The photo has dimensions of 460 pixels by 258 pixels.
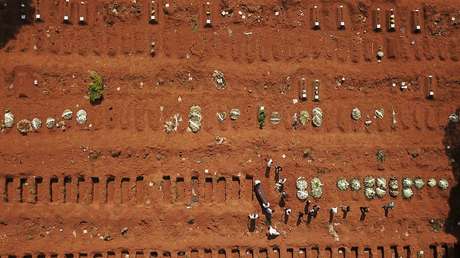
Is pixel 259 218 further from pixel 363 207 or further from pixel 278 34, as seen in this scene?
pixel 278 34

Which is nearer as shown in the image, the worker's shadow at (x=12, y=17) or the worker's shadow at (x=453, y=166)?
the worker's shadow at (x=12, y=17)

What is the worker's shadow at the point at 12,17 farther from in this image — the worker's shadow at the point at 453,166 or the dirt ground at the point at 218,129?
the worker's shadow at the point at 453,166

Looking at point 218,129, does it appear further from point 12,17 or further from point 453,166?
point 453,166

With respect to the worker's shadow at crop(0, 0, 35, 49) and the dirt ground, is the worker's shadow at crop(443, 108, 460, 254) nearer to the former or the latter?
the dirt ground

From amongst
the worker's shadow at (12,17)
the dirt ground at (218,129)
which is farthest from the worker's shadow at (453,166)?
the worker's shadow at (12,17)

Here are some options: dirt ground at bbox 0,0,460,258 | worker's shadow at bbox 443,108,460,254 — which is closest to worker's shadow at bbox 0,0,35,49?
dirt ground at bbox 0,0,460,258

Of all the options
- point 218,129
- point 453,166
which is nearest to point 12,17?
point 218,129
